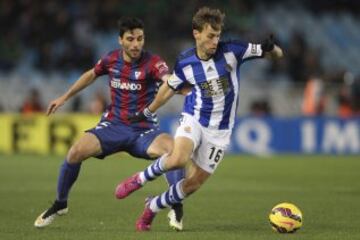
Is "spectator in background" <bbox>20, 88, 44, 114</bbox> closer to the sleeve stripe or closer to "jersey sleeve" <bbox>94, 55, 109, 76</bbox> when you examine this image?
"jersey sleeve" <bbox>94, 55, 109, 76</bbox>

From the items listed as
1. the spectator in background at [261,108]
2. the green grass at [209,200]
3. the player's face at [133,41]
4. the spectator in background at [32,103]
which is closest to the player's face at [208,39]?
the player's face at [133,41]

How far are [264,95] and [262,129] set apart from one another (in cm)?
202

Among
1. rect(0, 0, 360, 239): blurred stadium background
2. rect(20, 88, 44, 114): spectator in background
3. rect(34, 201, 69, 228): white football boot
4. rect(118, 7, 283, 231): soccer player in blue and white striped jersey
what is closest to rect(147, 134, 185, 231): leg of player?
rect(118, 7, 283, 231): soccer player in blue and white striped jersey

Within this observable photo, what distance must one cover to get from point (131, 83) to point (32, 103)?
1255cm

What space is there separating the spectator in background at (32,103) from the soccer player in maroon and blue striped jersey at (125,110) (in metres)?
12.2

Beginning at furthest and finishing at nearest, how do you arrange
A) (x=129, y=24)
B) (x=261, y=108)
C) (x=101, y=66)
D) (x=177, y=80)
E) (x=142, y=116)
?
(x=261, y=108) < (x=101, y=66) < (x=129, y=24) < (x=142, y=116) < (x=177, y=80)

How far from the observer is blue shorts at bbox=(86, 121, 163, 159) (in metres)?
9.45

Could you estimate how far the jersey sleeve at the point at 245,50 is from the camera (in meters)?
8.73

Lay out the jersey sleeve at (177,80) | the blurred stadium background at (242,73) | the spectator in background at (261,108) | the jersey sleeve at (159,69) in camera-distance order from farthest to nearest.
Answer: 1. the spectator in background at (261,108)
2. the blurred stadium background at (242,73)
3. the jersey sleeve at (159,69)
4. the jersey sleeve at (177,80)

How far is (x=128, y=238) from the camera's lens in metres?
8.14

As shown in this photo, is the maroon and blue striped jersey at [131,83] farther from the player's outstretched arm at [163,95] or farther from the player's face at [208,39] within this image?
the player's face at [208,39]

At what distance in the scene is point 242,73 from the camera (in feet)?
83.5

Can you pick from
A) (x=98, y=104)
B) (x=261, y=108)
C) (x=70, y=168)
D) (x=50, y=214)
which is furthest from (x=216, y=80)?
(x=261, y=108)

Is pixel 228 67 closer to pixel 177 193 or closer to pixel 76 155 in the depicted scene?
pixel 177 193
